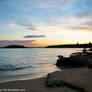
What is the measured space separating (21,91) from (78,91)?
3.17 m

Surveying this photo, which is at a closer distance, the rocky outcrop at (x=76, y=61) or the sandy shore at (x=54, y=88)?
the sandy shore at (x=54, y=88)

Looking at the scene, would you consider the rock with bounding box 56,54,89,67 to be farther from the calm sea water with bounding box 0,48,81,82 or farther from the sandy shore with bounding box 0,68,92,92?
the sandy shore with bounding box 0,68,92,92

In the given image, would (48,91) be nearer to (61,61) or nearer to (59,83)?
(59,83)

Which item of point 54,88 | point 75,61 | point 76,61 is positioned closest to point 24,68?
point 75,61

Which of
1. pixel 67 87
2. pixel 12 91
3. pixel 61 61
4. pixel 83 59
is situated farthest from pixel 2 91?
pixel 61 61

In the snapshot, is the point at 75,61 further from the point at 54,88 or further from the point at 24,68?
the point at 54,88

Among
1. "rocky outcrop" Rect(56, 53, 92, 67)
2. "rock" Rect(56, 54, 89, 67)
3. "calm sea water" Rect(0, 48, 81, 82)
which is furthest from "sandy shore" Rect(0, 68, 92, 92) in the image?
"rock" Rect(56, 54, 89, 67)

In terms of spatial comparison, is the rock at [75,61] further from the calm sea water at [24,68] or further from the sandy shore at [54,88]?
the sandy shore at [54,88]

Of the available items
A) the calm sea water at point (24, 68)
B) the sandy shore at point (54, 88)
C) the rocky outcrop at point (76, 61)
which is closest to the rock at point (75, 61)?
the rocky outcrop at point (76, 61)

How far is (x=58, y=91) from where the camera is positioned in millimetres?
5812

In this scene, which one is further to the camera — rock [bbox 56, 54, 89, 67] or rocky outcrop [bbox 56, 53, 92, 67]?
rock [bbox 56, 54, 89, 67]

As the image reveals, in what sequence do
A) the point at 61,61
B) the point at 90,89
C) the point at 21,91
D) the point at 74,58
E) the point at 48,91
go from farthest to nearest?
the point at 61,61
the point at 74,58
the point at 21,91
the point at 48,91
the point at 90,89

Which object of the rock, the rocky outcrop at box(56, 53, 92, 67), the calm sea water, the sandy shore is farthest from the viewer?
the rock

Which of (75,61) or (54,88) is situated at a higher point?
(54,88)
